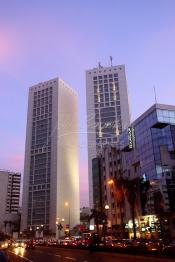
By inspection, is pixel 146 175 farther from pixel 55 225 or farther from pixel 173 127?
pixel 55 225

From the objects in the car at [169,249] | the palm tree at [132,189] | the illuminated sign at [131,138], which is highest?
the illuminated sign at [131,138]

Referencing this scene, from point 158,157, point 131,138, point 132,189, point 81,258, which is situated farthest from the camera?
point 131,138

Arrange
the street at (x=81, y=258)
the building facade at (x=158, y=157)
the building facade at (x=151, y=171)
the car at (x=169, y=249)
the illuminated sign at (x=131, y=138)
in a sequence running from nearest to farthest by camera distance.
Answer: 1. the street at (x=81, y=258)
2. the car at (x=169, y=249)
3. the building facade at (x=151, y=171)
4. the building facade at (x=158, y=157)
5. the illuminated sign at (x=131, y=138)

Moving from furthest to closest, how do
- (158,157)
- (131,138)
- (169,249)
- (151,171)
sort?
(131,138), (151,171), (158,157), (169,249)

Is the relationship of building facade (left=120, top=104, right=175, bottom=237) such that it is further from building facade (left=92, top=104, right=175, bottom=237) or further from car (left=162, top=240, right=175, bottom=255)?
car (left=162, top=240, right=175, bottom=255)

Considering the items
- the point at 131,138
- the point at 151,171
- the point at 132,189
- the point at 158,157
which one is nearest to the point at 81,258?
the point at 132,189

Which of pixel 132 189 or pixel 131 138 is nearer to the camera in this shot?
pixel 132 189

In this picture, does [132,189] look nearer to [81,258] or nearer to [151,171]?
[151,171]

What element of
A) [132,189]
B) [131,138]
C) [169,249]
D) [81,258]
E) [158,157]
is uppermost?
[131,138]

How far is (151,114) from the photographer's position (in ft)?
302

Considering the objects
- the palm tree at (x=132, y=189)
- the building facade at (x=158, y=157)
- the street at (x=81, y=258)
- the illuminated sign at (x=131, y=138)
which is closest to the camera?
the street at (x=81, y=258)

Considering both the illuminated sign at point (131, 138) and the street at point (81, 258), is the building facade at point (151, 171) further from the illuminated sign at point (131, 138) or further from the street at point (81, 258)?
the street at point (81, 258)

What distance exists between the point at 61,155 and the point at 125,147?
90454 millimetres

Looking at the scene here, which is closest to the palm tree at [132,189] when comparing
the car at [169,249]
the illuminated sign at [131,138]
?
the illuminated sign at [131,138]
